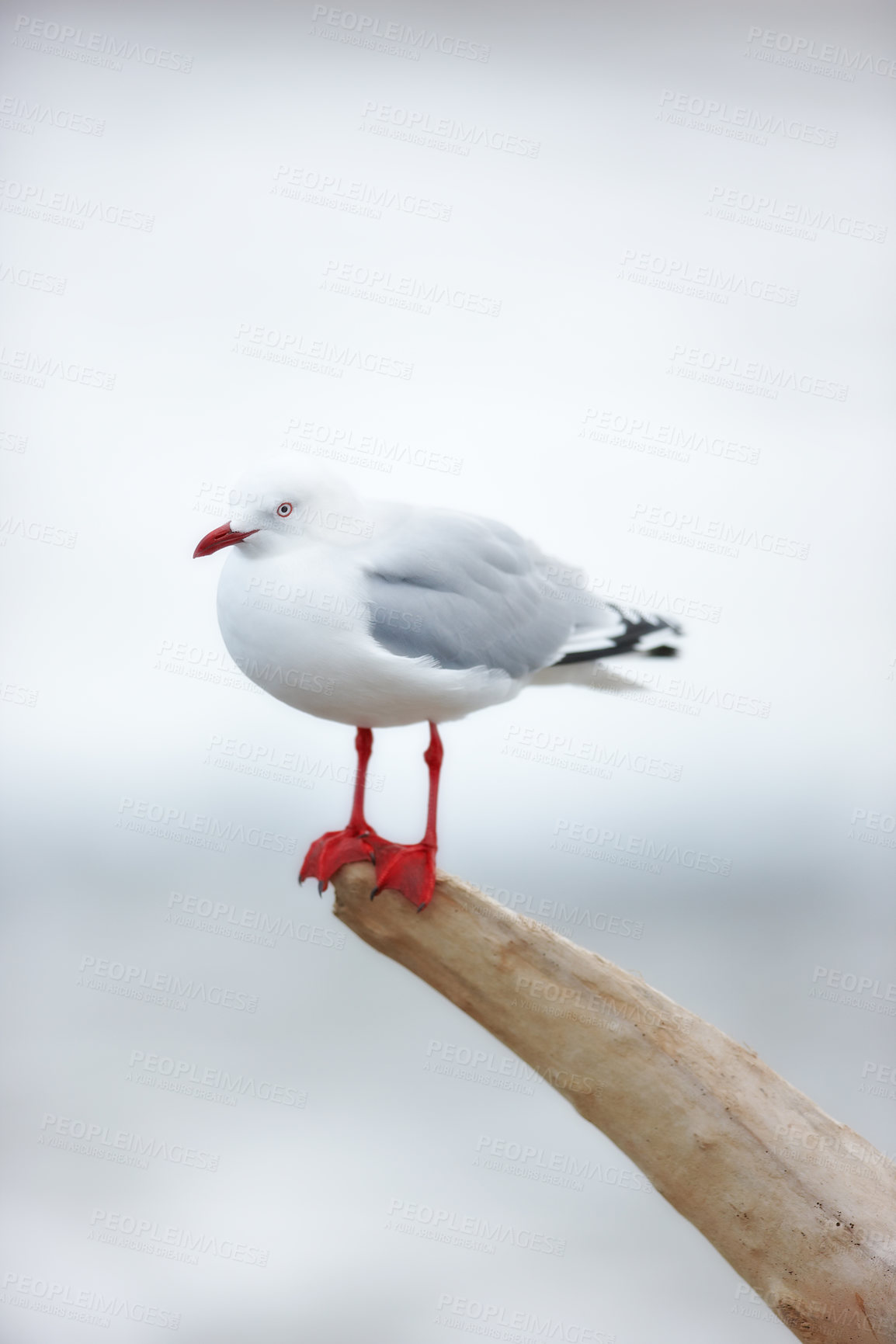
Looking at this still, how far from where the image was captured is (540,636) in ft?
5.24

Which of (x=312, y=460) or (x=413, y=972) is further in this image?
(x=413, y=972)

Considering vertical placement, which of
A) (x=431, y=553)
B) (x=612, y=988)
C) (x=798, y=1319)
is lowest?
(x=798, y=1319)

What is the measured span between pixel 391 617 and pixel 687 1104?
0.78m

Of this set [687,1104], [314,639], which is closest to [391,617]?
[314,639]

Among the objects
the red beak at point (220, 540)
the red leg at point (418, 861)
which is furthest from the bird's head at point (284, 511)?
the red leg at point (418, 861)

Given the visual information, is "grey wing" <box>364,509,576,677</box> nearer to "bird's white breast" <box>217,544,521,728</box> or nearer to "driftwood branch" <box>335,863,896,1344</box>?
"bird's white breast" <box>217,544,521,728</box>

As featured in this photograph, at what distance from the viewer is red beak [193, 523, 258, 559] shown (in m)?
1.38

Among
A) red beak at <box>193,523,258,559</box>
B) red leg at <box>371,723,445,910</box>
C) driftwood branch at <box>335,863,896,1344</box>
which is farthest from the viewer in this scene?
red leg at <box>371,723,445,910</box>

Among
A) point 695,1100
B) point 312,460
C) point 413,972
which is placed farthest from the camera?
Result: point 413,972

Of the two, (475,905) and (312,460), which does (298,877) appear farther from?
(312,460)

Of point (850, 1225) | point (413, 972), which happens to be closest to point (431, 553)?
point (413, 972)

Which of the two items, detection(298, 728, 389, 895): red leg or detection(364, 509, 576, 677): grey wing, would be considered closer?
detection(364, 509, 576, 677): grey wing

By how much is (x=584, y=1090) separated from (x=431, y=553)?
0.79 m

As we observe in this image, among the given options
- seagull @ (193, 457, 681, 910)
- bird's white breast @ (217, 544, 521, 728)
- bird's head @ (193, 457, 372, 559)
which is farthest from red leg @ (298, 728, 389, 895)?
bird's head @ (193, 457, 372, 559)
